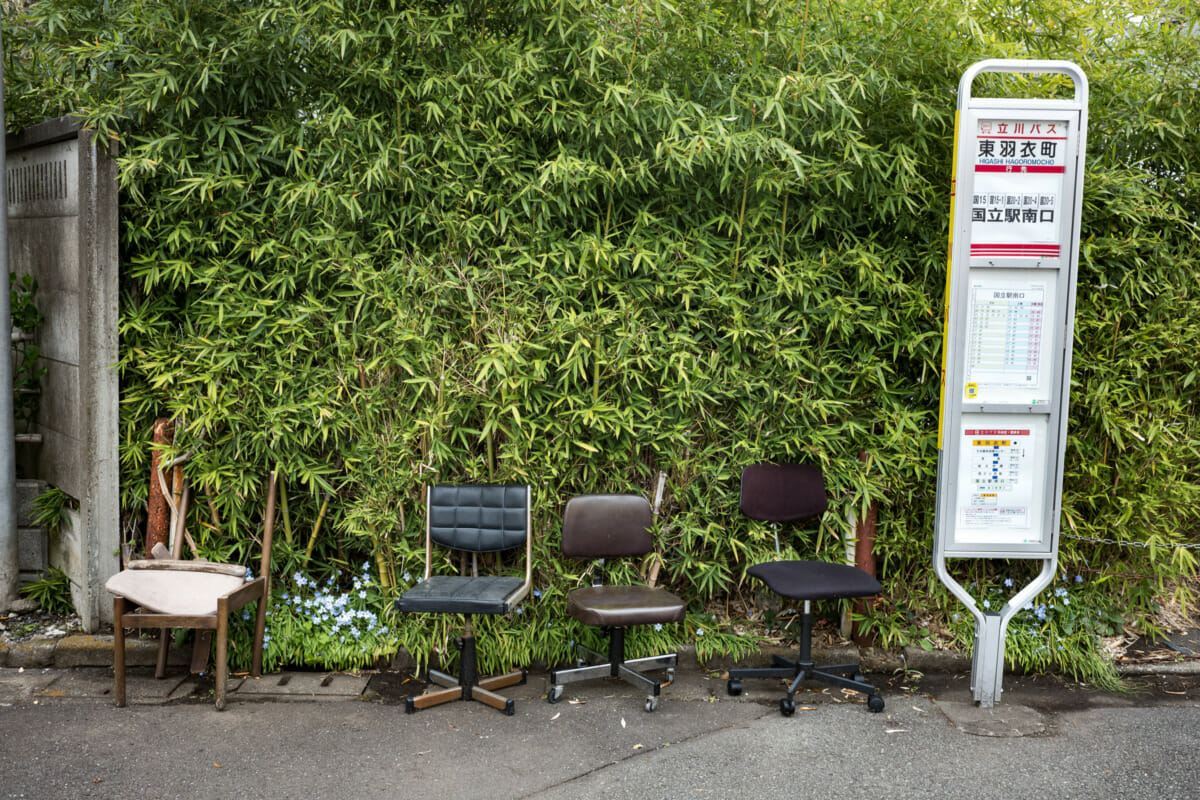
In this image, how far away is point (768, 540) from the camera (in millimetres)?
4309

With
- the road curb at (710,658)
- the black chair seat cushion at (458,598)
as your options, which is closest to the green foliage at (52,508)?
the road curb at (710,658)

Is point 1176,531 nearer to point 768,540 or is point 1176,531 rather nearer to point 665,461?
point 768,540

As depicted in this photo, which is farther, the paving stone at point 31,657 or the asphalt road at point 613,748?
the paving stone at point 31,657

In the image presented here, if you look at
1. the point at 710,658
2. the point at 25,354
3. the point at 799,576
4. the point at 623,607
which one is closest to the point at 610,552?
the point at 623,607

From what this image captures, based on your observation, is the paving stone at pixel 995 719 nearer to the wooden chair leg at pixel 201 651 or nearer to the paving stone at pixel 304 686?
the paving stone at pixel 304 686

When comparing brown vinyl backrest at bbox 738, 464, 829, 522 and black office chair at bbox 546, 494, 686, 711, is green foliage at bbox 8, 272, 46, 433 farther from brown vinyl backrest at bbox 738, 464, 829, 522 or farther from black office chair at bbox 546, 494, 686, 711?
brown vinyl backrest at bbox 738, 464, 829, 522

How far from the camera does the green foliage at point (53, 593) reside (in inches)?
177

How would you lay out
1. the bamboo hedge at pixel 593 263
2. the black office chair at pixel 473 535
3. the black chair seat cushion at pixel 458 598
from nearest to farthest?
the black chair seat cushion at pixel 458 598
the black office chair at pixel 473 535
the bamboo hedge at pixel 593 263

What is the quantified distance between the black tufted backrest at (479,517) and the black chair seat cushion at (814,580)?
3.46 ft

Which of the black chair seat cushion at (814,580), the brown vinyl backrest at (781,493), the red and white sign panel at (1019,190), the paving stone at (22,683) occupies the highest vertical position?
the red and white sign panel at (1019,190)

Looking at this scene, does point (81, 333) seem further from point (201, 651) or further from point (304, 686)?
point (304, 686)

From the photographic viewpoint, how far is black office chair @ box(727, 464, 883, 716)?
372 cm

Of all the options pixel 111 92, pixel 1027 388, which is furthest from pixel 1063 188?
pixel 111 92

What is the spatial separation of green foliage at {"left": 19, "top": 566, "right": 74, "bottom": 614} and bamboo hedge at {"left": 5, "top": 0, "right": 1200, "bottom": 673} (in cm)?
67
